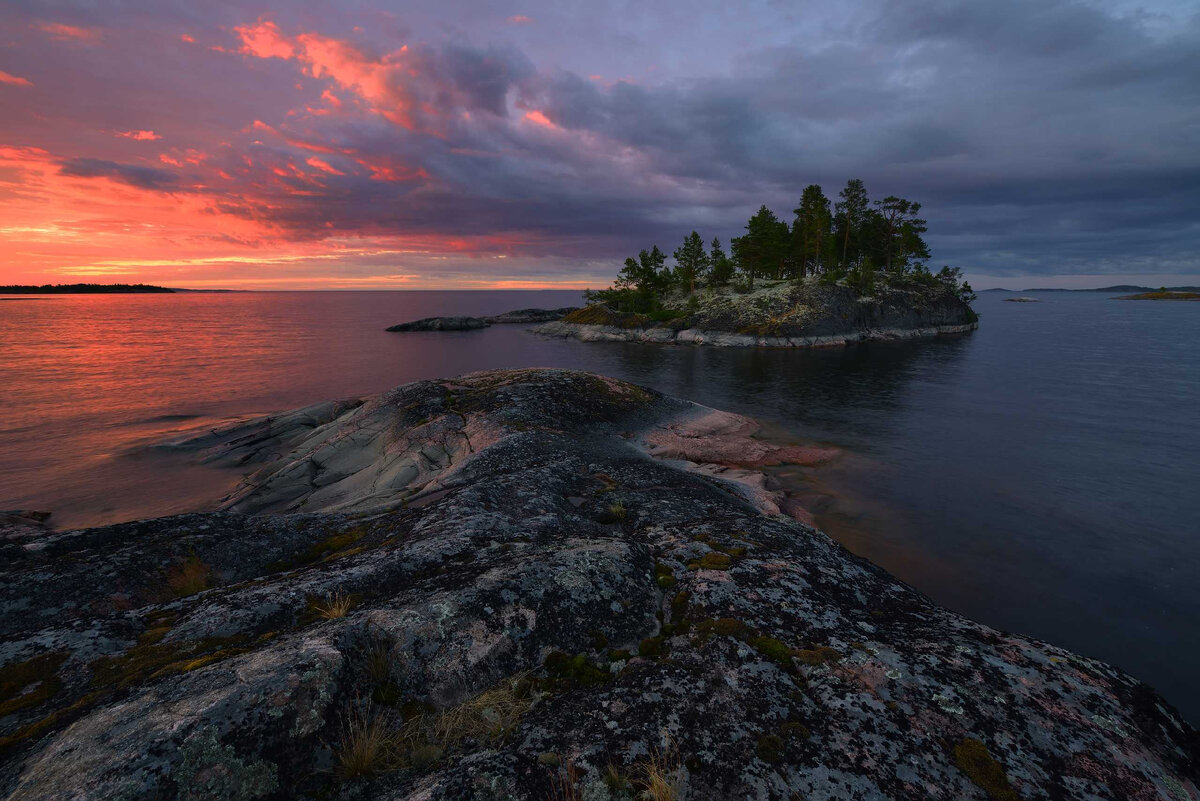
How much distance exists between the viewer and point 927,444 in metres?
32.8

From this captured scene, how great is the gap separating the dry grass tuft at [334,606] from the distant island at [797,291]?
3375 inches

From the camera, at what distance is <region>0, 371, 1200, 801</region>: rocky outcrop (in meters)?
4.96

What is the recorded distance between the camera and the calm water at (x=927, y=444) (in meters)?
16.6

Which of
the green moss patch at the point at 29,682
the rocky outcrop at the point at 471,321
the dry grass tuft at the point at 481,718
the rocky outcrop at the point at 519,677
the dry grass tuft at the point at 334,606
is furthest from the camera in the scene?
the rocky outcrop at the point at 471,321

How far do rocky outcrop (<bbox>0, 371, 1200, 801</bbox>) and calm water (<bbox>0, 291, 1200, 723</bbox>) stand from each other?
10.2 m

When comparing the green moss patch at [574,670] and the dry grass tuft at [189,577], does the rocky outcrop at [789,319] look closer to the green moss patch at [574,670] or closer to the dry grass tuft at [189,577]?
the green moss patch at [574,670]

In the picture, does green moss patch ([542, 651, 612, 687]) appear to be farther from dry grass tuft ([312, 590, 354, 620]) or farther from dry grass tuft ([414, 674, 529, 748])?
dry grass tuft ([312, 590, 354, 620])

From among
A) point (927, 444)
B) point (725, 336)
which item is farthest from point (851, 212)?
point (927, 444)

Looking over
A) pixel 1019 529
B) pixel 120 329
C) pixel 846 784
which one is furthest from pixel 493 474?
pixel 120 329

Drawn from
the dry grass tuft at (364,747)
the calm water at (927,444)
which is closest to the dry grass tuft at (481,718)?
the dry grass tuft at (364,747)

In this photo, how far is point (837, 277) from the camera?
Answer: 318 ft

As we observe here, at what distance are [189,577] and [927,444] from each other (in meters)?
39.3

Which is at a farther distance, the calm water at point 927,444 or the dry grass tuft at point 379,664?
the calm water at point 927,444

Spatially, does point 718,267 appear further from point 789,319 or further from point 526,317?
point 526,317
